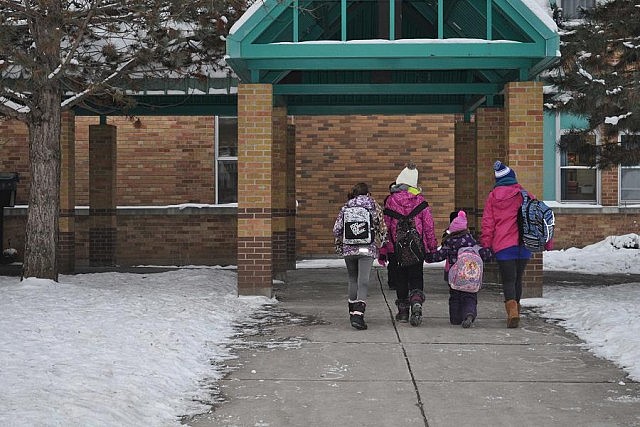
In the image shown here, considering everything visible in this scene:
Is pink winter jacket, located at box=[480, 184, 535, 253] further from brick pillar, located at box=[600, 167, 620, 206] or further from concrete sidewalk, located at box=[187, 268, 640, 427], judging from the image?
brick pillar, located at box=[600, 167, 620, 206]

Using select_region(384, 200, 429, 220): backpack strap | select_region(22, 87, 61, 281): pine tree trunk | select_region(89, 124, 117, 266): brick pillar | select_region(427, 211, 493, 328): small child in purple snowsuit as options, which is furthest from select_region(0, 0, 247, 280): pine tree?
select_region(89, 124, 117, 266): brick pillar

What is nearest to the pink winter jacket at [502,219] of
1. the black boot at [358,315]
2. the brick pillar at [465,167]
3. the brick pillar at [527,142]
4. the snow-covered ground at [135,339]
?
the snow-covered ground at [135,339]

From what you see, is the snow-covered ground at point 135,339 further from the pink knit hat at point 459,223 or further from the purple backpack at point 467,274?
the pink knit hat at point 459,223

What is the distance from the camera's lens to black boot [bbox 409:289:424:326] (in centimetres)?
1011

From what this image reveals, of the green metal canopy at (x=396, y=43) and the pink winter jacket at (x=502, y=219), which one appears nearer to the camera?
the pink winter jacket at (x=502, y=219)

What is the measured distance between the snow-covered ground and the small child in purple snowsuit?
117 centimetres

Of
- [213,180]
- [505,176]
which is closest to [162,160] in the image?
[213,180]

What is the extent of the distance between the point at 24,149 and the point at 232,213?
540 centimetres

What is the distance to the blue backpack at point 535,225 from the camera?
9.69 metres

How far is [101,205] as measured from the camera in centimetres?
1980

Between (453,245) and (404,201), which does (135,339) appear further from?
(453,245)

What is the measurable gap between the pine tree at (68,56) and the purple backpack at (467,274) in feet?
15.3

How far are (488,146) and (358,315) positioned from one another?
692 cm

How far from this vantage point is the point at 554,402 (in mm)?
6633
